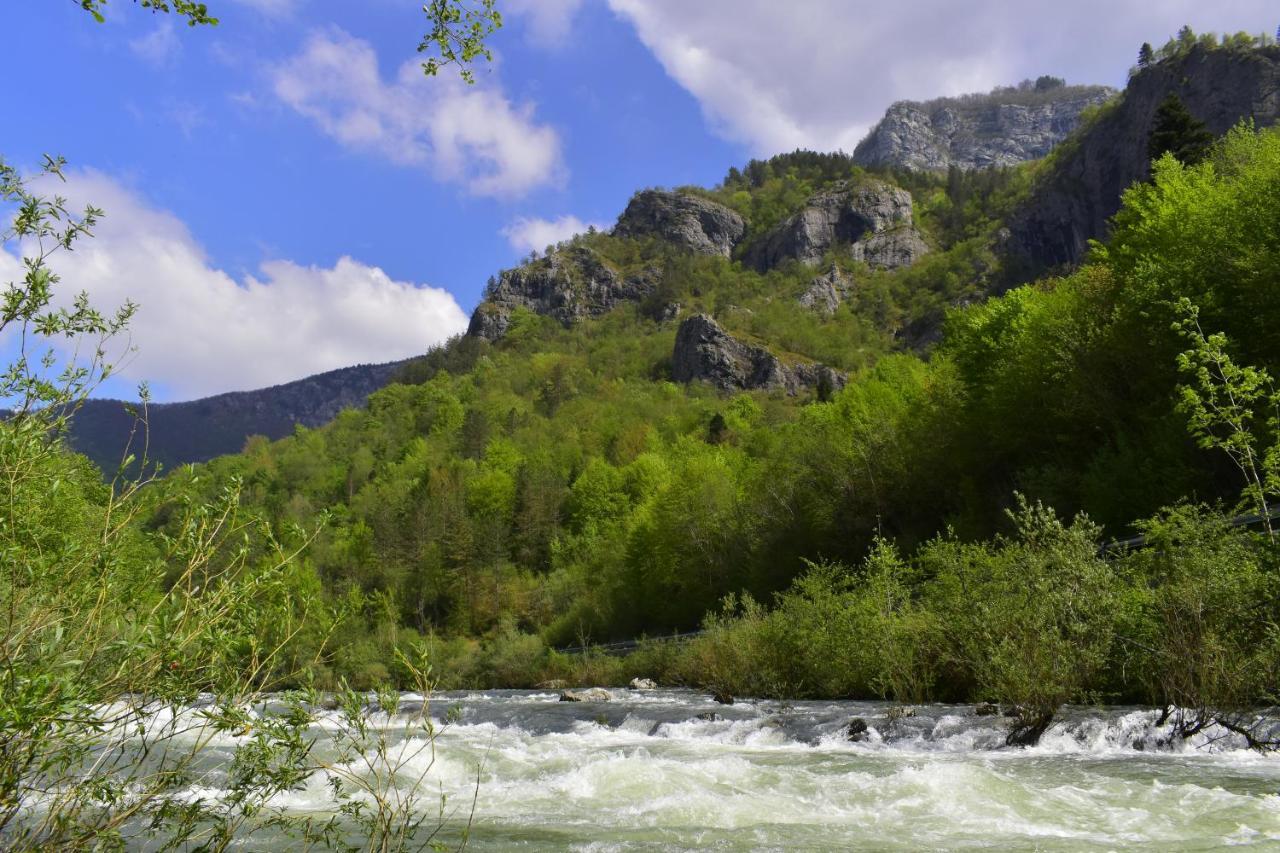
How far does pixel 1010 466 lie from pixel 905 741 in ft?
98.6

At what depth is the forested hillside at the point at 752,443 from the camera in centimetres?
3183

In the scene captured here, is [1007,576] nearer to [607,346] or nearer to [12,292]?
[12,292]

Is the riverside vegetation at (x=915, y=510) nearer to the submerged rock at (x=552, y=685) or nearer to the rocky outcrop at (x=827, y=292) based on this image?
the submerged rock at (x=552, y=685)

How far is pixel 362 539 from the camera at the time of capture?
8275 cm

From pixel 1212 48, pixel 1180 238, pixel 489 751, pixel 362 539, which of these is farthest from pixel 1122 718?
pixel 1212 48

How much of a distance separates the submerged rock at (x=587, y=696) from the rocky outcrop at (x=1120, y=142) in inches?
2939

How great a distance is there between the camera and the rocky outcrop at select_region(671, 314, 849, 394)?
135m

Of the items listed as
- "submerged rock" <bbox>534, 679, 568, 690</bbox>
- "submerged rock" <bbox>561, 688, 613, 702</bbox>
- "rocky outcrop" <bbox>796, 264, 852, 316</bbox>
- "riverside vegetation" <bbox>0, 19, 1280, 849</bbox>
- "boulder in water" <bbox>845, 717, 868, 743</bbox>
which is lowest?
"submerged rock" <bbox>534, 679, 568, 690</bbox>

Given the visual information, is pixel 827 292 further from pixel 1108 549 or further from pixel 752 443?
pixel 1108 549

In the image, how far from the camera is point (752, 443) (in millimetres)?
74688

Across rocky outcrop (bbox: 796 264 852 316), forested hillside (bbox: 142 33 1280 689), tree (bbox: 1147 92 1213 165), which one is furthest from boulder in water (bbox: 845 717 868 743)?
rocky outcrop (bbox: 796 264 852 316)

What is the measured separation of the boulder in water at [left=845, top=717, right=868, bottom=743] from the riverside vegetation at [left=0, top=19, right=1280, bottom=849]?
272 cm

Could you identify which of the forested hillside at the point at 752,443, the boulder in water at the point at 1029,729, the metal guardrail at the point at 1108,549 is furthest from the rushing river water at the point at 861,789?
the forested hillside at the point at 752,443

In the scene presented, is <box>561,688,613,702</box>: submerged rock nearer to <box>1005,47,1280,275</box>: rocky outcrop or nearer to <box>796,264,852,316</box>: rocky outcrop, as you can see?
<box>1005,47,1280,275</box>: rocky outcrop
